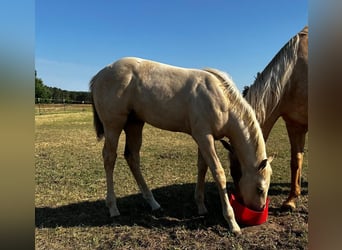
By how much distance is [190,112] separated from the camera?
9.77ft

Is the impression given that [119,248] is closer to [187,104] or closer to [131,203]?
[131,203]

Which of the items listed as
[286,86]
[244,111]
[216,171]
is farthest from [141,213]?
[286,86]

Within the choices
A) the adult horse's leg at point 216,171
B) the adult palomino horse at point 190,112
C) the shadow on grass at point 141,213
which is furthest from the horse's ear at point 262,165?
the shadow on grass at point 141,213

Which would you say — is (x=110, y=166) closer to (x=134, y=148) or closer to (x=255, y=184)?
(x=134, y=148)

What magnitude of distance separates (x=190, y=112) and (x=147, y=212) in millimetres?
1328

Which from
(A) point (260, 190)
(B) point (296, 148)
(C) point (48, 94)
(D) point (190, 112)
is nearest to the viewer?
(A) point (260, 190)

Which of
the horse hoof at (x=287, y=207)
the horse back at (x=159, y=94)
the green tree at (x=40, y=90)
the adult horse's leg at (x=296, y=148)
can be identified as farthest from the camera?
the adult horse's leg at (x=296, y=148)

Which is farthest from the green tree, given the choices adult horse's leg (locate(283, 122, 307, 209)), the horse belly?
adult horse's leg (locate(283, 122, 307, 209))

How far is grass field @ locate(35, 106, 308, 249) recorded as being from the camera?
261 centimetres

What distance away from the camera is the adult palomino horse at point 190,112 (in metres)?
2.87

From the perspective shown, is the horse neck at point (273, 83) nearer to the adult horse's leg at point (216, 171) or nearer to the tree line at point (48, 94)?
the adult horse's leg at point (216, 171)

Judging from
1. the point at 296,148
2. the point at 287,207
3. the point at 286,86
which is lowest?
the point at 287,207

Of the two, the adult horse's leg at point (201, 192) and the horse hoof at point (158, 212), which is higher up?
the adult horse's leg at point (201, 192)

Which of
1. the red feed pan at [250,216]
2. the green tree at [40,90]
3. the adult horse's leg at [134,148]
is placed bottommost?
the red feed pan at [250,216]
